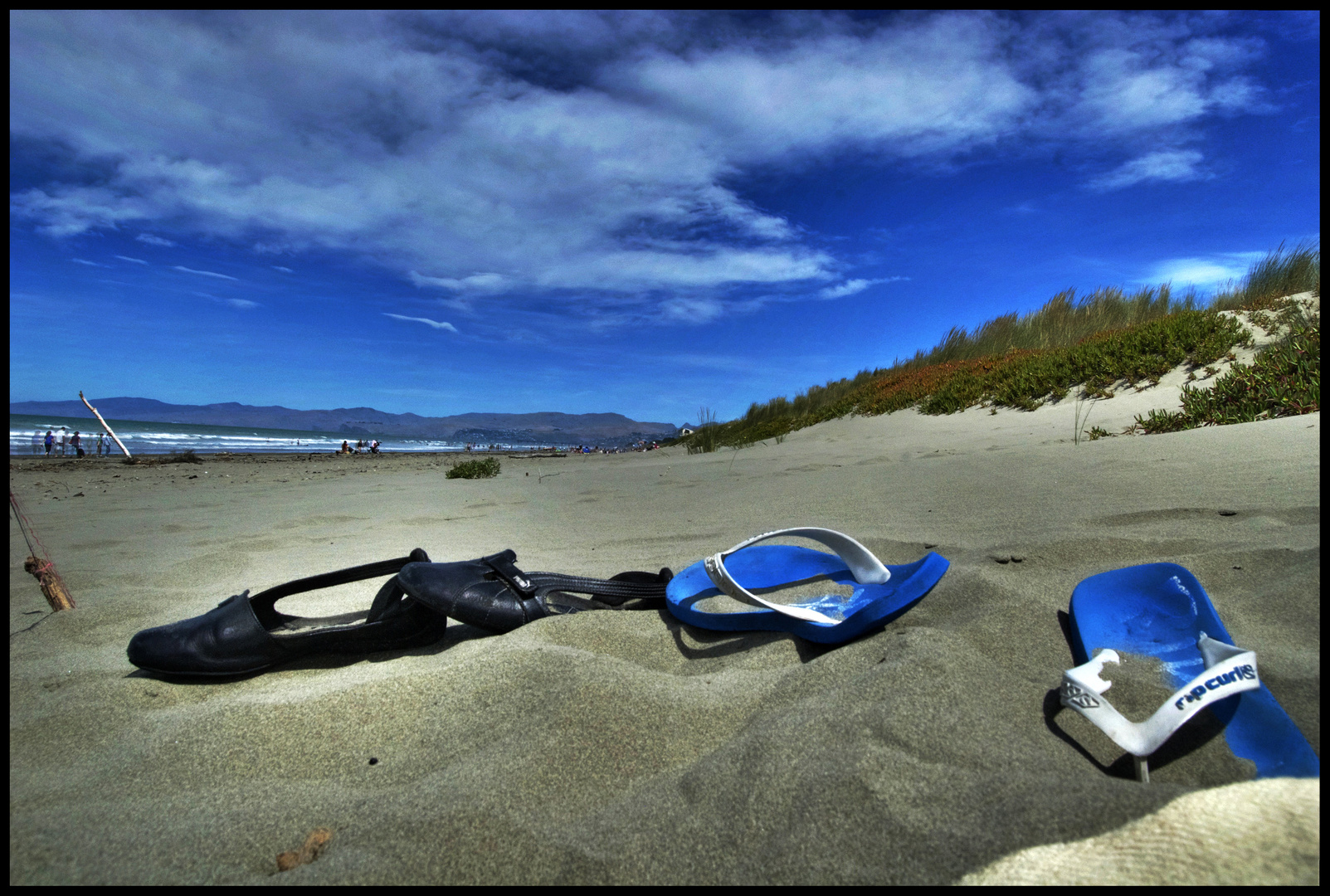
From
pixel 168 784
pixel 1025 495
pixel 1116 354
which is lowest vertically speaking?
pixel 168 784

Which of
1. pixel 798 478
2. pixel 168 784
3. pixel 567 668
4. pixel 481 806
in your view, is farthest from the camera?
pixel 798 478

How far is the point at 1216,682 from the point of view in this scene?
94 centimetres

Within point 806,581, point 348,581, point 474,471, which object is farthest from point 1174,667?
point 474,471

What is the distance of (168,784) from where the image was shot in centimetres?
105

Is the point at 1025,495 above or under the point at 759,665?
above

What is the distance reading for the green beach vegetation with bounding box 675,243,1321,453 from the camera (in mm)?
4461

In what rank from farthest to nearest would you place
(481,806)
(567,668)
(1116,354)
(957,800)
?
(1116,354)
(567,668)
(481,806)
(957,800)

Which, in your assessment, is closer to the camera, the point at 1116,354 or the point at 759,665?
the point at 759,665

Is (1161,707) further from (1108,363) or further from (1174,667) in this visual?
(1108,363)

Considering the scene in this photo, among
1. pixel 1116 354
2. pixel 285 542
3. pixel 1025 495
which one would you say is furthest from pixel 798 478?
Result: pixel 1116 354

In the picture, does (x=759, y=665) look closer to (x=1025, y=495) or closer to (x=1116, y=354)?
(x=1025, y=495)

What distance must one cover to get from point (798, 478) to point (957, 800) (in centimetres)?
410

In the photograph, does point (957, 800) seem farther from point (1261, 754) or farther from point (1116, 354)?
point (1116, 354)

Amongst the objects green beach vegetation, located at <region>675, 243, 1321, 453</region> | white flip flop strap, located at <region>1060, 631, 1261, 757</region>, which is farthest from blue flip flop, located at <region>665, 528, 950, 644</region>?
green beach vegetation, located at <region>675, 243, 1321, 453</region>
